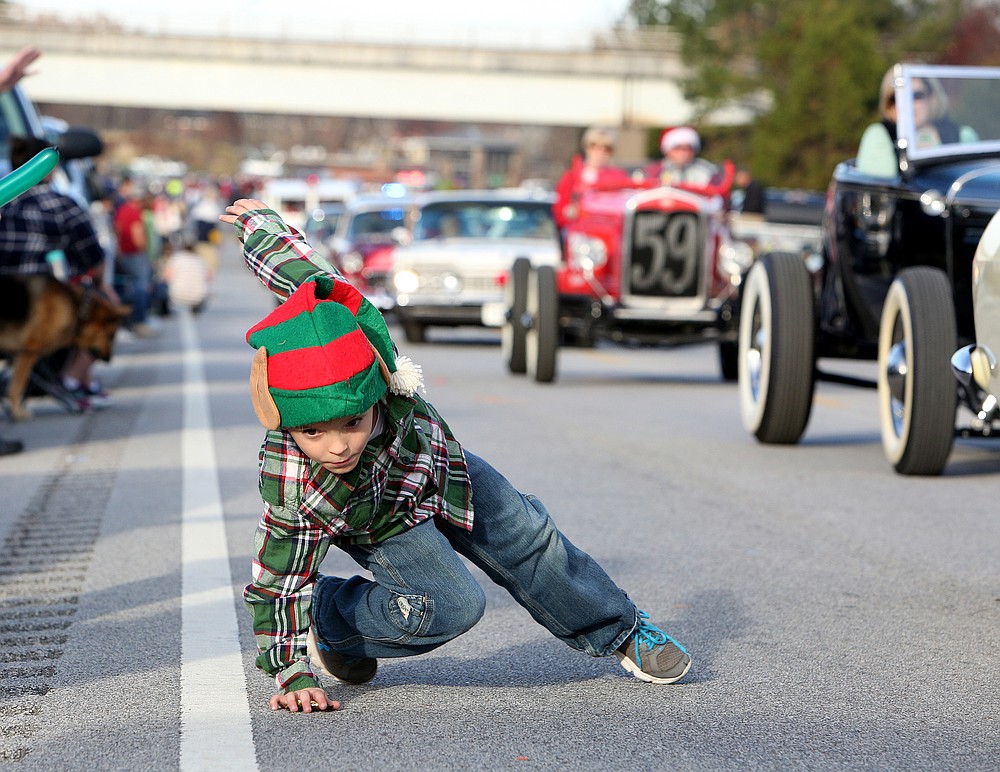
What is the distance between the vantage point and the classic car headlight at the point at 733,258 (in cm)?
1495

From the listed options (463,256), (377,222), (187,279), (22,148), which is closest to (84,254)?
(22,148)

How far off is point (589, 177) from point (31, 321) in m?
5.69

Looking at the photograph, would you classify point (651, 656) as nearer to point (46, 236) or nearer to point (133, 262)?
point (46, 236)

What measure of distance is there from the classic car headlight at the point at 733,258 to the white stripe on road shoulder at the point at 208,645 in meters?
6.65

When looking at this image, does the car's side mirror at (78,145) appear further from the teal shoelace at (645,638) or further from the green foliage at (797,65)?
the green foliage at (797,65)

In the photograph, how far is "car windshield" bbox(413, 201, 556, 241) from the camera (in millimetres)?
20172

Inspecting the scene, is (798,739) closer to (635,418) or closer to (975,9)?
(635,418)

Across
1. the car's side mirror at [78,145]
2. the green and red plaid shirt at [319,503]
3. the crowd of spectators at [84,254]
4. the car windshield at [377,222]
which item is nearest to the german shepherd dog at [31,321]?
the crowd of spectators at [84,254]

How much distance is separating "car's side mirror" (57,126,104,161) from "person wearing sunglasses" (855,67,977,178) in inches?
191

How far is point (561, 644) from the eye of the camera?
532 cm

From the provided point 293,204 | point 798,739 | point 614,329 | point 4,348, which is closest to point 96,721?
point 798,739

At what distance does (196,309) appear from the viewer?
26156 mm

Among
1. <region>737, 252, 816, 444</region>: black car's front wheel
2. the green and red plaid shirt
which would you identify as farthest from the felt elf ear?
<region>737, 252, 816, 444</region>: black car's front wheel

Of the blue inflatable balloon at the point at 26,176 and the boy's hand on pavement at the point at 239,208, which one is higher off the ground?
the blue inflatable balloon at the point at 26,176
